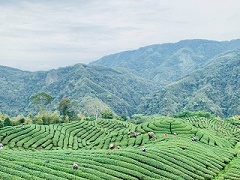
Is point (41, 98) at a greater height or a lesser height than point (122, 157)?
greater

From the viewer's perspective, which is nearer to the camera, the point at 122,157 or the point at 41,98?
the point at 122,157

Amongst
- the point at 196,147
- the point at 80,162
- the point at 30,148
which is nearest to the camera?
the point at 80,162

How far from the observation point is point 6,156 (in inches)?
1307

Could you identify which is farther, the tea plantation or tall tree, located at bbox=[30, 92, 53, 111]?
tall tree, located at bbox=[30, 92, 53, 111]

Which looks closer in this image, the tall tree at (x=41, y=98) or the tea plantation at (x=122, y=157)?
the tea plantation at (x=122, y=157)

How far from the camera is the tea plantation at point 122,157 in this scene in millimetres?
32062

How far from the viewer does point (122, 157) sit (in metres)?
38.0

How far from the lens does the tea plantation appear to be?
32.1 m

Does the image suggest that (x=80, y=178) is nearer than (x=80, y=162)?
Yes

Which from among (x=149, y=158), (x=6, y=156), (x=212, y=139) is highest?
(x=6, y=156)

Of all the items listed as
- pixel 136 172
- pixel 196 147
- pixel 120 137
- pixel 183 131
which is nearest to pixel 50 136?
pixel 120 137

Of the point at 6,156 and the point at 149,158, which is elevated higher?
the point at 6,156

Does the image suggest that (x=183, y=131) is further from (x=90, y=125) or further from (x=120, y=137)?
(x=90, y=125)

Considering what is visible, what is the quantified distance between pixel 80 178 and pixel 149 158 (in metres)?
11.2
